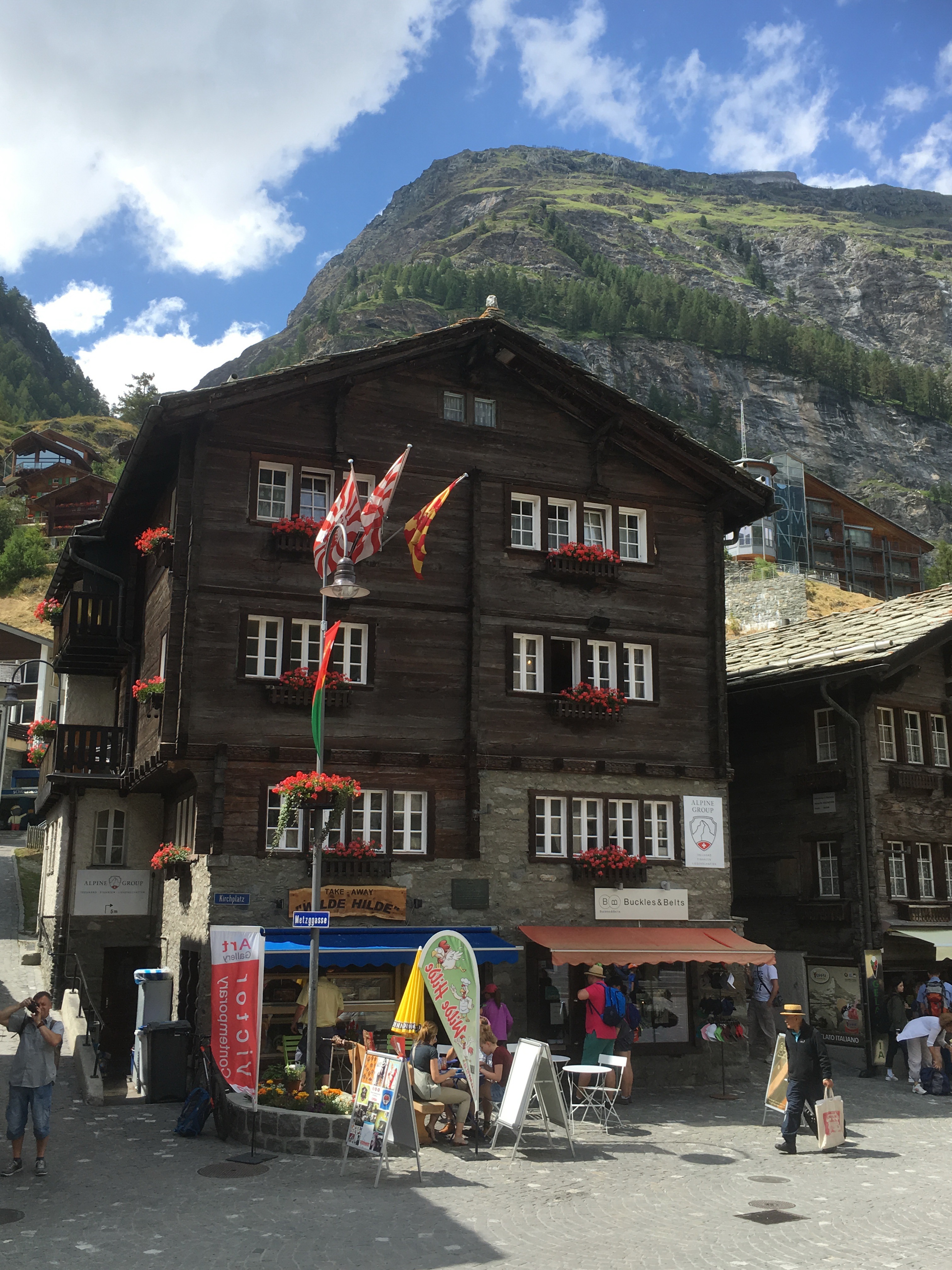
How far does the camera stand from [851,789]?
2680 cm

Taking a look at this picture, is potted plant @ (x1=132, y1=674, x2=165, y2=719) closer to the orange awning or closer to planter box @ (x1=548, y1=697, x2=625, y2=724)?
planter box @ (x1=548, y1=697, x2=625, y2=724)

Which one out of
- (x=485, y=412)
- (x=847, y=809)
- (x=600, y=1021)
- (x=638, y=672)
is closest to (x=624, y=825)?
(x=638, y=672)

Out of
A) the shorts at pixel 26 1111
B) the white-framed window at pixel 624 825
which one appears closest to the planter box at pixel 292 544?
the white-framed window at pixel 624 825

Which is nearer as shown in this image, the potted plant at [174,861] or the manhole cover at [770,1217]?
the manhole cover at [770,1217]

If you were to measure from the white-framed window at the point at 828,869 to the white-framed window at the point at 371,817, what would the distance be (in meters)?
11.5

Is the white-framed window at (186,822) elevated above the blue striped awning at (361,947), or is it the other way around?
the white-framed window at (186,822)

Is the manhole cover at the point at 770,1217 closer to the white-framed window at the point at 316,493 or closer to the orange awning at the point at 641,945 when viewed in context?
the orange awning at the point at 641,945

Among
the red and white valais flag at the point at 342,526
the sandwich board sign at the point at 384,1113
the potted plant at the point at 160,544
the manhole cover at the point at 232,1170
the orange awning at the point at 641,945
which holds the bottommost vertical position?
the manhole cover at the point at 232,1170

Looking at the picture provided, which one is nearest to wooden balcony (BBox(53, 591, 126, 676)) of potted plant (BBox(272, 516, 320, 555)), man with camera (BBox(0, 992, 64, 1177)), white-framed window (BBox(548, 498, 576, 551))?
potted plant (BBox(272, 516, 320, 555))

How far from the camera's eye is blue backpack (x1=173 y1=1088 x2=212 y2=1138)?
50.4 ft

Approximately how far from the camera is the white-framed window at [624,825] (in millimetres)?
23047

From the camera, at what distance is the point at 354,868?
20625 millimetres

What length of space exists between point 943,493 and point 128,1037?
431 ft

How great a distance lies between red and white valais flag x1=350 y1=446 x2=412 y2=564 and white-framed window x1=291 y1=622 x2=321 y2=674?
4100mm
